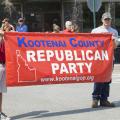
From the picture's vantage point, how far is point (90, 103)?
1111 centimetres

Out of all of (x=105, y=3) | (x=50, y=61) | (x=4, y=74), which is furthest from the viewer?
(x=105, y=3)

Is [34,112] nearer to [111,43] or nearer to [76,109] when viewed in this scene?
[76,109]

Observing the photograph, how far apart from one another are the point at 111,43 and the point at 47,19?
77.4 ft

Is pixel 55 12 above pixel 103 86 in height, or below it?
above

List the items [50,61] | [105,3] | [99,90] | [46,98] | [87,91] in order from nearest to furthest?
[50,61] → [99,90] → [46,98] → [87,91] → [105,3]

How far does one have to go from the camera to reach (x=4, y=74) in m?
9.25

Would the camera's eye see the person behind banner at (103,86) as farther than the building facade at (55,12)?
No

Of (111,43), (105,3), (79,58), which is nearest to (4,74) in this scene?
(79,58)

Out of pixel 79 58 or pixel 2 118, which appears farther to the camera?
pixel 79 58

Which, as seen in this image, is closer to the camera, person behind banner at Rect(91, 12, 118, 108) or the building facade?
person behind banner at Rect(91, 12, 118, 108)

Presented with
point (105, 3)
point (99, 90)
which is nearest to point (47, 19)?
point (105, 3)

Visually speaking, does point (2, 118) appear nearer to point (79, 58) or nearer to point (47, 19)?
point (79, 58)

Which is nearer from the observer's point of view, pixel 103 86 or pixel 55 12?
pixel 103 86

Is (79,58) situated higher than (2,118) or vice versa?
(79,58)
